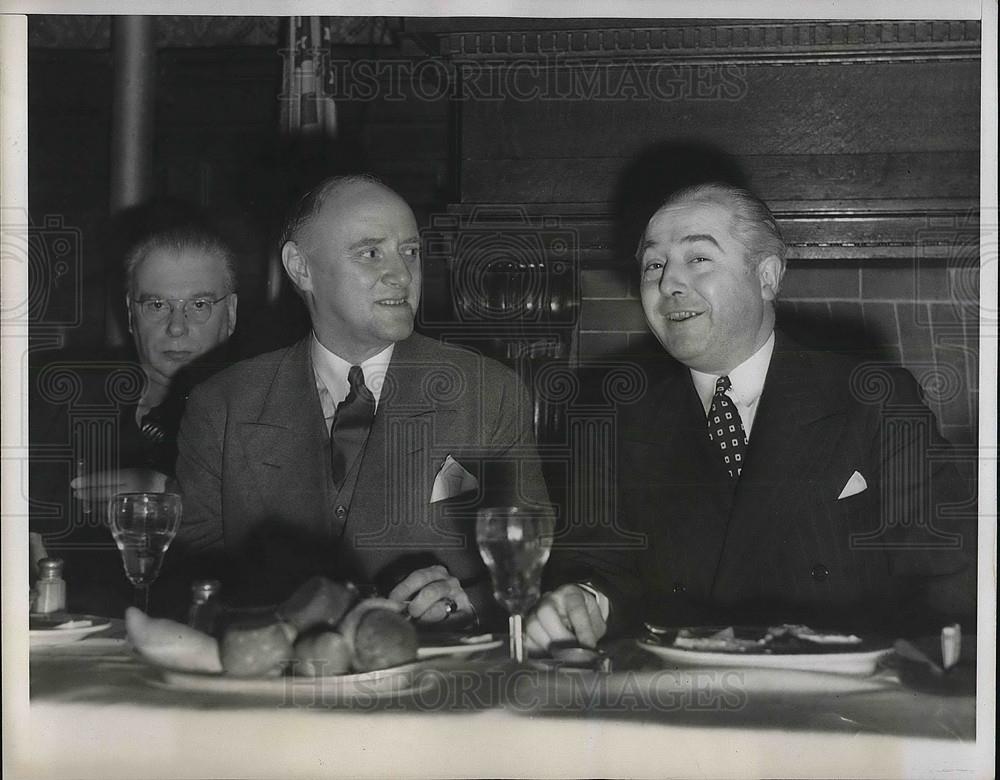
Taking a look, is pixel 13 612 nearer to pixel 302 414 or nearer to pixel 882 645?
pixel 302 414

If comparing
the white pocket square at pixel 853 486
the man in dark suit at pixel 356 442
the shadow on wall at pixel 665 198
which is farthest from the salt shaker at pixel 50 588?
the white pocket square at pixel 853 486

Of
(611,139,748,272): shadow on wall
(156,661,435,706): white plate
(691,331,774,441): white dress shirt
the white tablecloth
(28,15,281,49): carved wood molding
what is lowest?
the white tablecloth

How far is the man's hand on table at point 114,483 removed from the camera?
4.25ft

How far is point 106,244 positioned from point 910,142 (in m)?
0.93

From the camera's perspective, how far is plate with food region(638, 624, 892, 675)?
1265 mm

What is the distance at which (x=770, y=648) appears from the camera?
1279 mm

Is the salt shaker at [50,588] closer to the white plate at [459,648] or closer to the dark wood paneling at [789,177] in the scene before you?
the white plate at [459,648]

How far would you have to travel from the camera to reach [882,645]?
50.4 inches

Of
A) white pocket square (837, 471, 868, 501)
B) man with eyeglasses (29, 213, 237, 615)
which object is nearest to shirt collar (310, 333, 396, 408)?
man with eyeglasses (29, 213, 237, 615)

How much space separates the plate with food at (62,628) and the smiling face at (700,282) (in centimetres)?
73

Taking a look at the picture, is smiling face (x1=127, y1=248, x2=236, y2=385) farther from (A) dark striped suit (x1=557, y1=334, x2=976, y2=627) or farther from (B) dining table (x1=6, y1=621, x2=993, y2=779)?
(A) dark striped suit (x1=557, y1=334, x2=976, y2=627)

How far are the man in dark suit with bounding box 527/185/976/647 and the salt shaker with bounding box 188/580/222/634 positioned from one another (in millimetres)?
367

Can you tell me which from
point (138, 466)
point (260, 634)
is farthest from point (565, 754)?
point (138, 466)

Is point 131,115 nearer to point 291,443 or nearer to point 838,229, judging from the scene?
point 291,443
